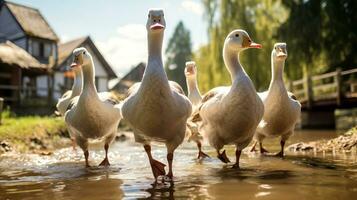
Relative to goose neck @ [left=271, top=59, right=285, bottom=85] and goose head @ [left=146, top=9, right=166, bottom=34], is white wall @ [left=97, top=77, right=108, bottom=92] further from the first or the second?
goose head @ [left=146, top=9, right=166, bottom=34]

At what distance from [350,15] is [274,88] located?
1820 centimetres

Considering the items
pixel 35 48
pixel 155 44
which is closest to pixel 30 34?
pixel 35 48

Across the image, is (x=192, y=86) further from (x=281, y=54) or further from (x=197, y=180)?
(x=197, y=180)

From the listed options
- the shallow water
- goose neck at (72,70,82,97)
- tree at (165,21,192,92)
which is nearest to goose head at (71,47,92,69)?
the shallow water

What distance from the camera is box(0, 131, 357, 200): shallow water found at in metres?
4.20

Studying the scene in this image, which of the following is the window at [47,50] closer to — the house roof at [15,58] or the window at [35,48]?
the window at [35,48]

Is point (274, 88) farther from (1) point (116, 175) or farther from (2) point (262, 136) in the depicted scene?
(1) point (116, 175)

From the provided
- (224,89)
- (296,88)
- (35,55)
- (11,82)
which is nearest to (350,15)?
(296,88)

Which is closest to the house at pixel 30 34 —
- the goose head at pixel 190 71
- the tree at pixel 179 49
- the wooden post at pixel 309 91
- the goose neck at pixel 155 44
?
the wooden post at pixel 309 91

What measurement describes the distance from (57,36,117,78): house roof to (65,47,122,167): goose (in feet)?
99.6

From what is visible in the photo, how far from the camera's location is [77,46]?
3806 centimetres

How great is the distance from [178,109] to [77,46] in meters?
34.5

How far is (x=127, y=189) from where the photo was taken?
4621mm

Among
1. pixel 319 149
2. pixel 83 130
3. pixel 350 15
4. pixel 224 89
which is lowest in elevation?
pixel 319 149
